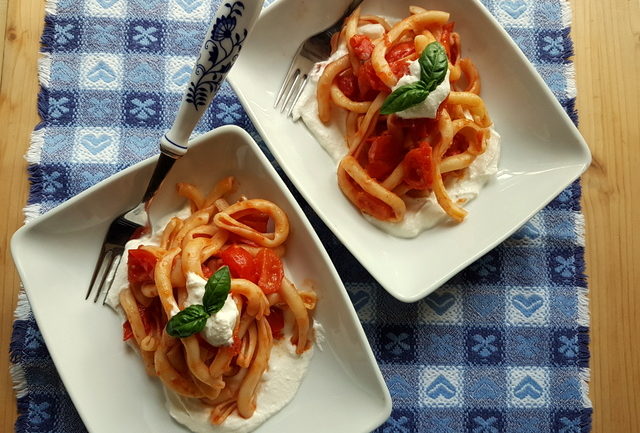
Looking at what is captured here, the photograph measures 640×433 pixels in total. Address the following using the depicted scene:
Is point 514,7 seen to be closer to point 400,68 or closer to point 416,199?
point 400,68

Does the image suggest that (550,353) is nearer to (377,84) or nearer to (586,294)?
(586,294)

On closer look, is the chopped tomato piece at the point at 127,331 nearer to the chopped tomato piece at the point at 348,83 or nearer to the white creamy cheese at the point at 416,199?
the white creamy cheese at the point at 416,199

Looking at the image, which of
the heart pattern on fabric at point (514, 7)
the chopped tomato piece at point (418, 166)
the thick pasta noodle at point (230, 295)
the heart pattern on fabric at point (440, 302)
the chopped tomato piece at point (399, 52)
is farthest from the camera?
the heart pattern on fabric at point (514, 7)

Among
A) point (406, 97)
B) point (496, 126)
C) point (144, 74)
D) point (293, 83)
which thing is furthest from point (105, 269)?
point (496, 126)

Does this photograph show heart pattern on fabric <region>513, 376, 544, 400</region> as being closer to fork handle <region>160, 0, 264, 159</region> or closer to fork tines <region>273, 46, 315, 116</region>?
fork tines <region>273, 46, 315, 116</region>

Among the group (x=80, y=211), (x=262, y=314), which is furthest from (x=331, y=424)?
(x=80, y=211)

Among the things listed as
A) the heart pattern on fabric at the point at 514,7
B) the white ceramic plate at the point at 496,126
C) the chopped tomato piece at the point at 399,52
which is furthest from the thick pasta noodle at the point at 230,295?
the heart pattern on fabric at the point at 514,7
